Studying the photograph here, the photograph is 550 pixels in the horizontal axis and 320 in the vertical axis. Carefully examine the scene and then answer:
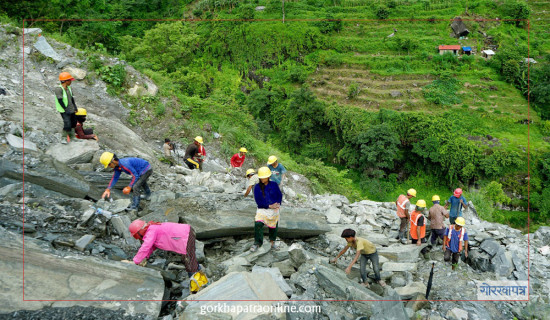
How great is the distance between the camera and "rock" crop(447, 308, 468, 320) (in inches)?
205

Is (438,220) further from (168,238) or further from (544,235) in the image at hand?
(168,238)

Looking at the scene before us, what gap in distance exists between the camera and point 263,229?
638 centimetres

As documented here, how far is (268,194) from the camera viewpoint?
5.69 m

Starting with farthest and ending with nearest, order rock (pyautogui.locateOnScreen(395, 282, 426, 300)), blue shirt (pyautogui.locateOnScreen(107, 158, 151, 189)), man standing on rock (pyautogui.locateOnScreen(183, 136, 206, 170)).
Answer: man standing on rock (pyautogui.locateOnScreen(183, 136, 206, 170)) → blue shirt (pyautogui.locateOnScreen(107, 158, 151, 189)) → rock (pyautogui.locateOnScreen(395, 282, 426, 300))

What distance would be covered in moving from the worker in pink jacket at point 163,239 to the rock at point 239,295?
563 millimetres

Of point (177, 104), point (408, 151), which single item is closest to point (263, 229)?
point (177, 104)

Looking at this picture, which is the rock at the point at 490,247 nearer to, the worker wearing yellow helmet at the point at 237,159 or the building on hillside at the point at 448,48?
the worker wearing yellow helmet at the point at 237,159

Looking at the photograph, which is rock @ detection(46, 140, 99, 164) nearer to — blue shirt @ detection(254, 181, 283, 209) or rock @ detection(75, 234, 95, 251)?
rock @ detection(75, 234, 95, 251)

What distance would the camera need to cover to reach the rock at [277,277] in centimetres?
483

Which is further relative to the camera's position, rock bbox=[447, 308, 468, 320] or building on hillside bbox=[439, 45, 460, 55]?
building on hillside bbox=[439, 45, 460, 55]

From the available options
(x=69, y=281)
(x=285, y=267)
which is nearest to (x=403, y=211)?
(x=285, y=267)

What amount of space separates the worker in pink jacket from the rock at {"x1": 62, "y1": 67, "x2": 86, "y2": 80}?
31.2ft

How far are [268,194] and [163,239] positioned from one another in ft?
5.75

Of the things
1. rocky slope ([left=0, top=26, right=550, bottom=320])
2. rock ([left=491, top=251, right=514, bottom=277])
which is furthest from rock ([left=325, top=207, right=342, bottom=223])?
rock ([left=491, top=251, right=514, bottom=277])
